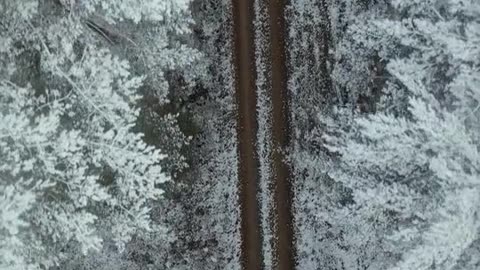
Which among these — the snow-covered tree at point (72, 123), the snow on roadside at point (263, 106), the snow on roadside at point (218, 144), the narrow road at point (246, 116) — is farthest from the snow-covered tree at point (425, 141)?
the snow-covered tree at point (72, 123)

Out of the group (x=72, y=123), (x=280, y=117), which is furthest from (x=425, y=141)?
(x=72, y=123)

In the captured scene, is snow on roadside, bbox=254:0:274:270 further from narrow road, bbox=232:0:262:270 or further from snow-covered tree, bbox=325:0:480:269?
snow-covered tree, bbox=325:0:480:269

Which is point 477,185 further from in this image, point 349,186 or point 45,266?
point 45,266

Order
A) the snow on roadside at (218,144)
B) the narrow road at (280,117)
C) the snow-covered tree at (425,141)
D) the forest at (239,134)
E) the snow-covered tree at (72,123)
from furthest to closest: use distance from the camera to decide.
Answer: the narrow road at (280,117), the snow on roadside at (218,144), the snow-covered tree at (72,123), the forest at (239,134), the snow-covered tree at (425,141)

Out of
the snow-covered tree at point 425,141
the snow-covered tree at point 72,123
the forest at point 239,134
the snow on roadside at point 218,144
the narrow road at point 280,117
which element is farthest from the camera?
the narrow road at point 280,117

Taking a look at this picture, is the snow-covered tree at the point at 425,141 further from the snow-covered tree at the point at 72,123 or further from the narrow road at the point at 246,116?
the snow-covered tree at the point at 72,123
